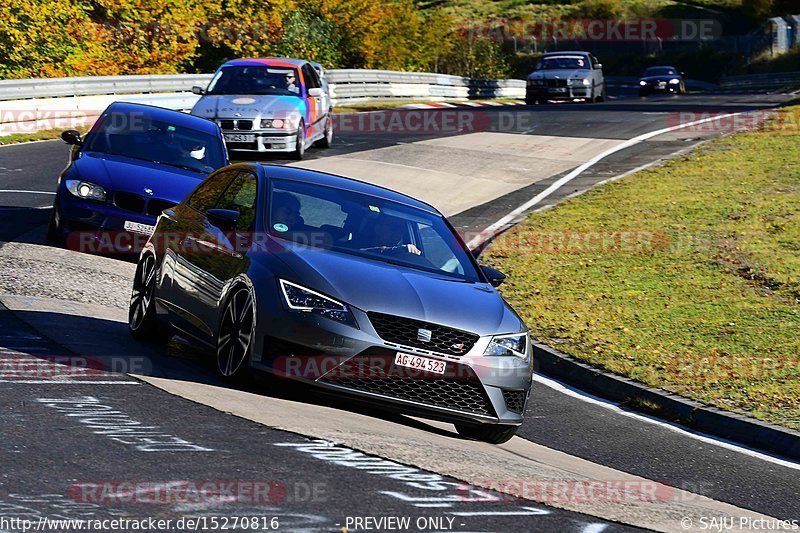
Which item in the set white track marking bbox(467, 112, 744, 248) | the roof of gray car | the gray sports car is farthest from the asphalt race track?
white track marking bbox(467, 112, 744, 248)

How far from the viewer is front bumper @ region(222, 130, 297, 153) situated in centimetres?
2416

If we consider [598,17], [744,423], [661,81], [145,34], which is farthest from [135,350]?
[598,17]

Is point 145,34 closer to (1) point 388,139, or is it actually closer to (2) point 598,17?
(1) point 388,139

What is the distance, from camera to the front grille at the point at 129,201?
47.0 ft

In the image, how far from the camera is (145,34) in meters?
47.9

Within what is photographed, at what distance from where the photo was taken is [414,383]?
27.0 ft

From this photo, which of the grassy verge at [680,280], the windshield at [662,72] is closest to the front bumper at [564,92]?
the windshield at [662,72]

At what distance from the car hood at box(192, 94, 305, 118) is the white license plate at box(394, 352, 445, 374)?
1652 centimetres

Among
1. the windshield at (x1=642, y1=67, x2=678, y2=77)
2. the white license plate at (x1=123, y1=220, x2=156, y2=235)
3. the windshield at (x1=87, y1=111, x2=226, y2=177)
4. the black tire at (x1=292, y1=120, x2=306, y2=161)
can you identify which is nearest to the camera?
the white license plate at (x1=123, y1=220, x2=156, y2=235)

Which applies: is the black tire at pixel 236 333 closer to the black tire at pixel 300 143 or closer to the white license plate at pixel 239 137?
the white license plate at pixel 239 137

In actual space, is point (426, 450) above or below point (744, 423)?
above

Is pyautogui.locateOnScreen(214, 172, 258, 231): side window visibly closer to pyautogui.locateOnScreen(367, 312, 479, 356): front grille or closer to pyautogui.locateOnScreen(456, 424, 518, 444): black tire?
pyautogui.locateOnScreen(367, 312, 479, 356): front grille

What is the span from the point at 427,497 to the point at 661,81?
49.0 m

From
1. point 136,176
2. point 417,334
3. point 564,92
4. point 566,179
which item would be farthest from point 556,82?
point 417,334
